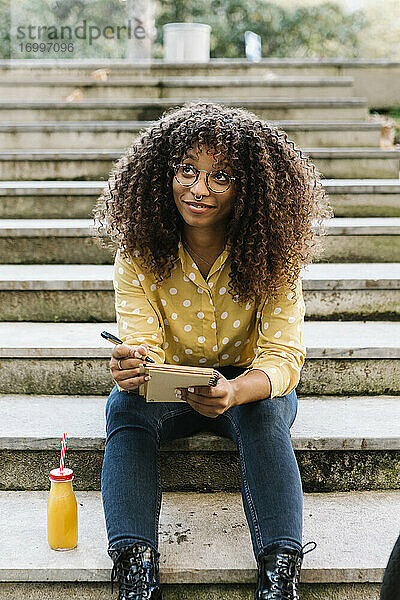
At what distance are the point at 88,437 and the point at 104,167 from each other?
1.91 meters

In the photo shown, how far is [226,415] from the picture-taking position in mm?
1837

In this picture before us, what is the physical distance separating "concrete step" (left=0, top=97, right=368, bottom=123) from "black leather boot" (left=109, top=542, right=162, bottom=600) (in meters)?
3.05

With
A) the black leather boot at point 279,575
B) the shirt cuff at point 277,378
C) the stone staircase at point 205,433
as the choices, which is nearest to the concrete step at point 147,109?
the stone staircase at point 205,433

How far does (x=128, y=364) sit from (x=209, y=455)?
1.47 feet

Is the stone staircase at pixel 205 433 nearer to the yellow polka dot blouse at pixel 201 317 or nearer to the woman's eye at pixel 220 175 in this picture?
the yellow polka dot blouse at pixel 201 317

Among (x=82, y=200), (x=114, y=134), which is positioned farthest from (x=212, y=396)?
(x=114, y=134)

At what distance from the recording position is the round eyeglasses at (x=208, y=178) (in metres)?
1.71

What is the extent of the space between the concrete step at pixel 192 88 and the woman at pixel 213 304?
9.24 feet

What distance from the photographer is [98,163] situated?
3525 mm

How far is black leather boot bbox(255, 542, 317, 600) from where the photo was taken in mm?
1517

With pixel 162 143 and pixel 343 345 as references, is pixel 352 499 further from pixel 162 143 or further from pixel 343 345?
pixel 162 143

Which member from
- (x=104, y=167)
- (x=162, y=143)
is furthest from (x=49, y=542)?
(x=104, y=167)

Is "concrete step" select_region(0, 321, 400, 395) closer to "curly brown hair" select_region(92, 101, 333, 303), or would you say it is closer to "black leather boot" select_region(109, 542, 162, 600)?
"curly brown hair" select_region(92, 101, 333, 303)

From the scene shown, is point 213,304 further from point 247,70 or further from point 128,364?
point 247,70
